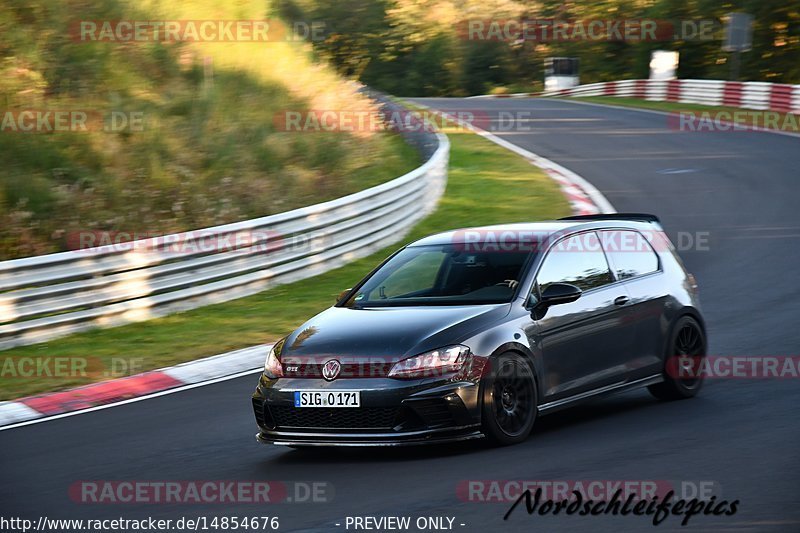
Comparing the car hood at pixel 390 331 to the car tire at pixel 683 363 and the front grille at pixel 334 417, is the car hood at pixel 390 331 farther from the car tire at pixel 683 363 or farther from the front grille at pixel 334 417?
the car tire at pixel 683 363

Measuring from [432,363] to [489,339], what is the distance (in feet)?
1.47

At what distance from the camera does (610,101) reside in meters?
46.5

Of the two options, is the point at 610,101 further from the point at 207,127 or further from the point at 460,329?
the point at 460,329

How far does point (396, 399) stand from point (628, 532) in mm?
1971

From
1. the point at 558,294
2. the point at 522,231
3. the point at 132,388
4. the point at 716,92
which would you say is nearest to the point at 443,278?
the point at 522,231

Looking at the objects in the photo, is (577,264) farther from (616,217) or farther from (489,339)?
(489,339)

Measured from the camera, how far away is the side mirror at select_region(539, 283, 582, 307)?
323 inches

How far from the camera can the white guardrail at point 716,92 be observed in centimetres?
3669

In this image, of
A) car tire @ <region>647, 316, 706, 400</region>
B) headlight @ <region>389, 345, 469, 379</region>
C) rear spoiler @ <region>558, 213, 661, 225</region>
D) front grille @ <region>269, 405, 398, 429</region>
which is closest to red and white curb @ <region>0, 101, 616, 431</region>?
front grille @ <region>269, 405, 398, 429</region>

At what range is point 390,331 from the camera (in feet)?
25.6

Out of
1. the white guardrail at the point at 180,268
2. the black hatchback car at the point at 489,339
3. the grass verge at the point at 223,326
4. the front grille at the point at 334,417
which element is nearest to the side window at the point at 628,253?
the black hatchback car at the point at 489,339

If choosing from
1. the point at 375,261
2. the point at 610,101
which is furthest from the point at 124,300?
the point at 610,101

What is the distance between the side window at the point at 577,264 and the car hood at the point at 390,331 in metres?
0.67

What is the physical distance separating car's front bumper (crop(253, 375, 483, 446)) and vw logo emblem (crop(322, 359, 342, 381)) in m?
0.04
